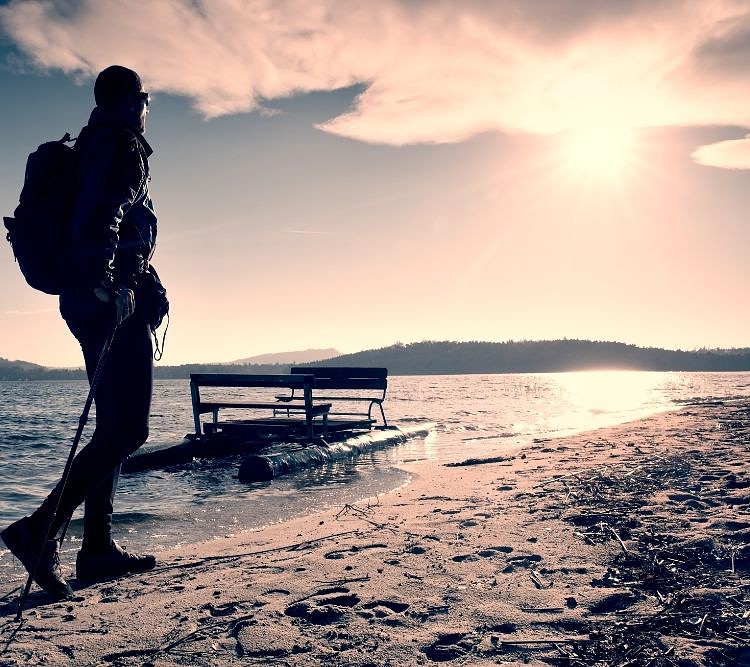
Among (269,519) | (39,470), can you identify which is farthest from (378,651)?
(39,470)

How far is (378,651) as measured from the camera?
2.30m

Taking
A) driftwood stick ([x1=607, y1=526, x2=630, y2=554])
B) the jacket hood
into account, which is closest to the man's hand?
the jacket hood

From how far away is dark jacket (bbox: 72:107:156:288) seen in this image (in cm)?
309

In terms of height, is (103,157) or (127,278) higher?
(103,157)

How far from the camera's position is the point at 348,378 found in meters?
14.6

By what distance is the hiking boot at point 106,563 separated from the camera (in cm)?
355

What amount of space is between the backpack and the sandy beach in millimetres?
1751

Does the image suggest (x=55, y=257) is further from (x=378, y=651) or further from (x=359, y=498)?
(x=359, y=498)

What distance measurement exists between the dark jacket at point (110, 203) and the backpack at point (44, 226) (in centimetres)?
9

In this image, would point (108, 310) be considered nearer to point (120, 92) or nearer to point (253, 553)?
point (120, 92)

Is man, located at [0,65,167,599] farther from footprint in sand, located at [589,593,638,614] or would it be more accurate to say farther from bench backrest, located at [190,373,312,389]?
bench backrest, located at [190,373,312,389]

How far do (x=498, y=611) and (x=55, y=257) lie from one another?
113 inches

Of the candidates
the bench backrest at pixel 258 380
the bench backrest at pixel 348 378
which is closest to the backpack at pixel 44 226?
the bench backrest at pixel 258 380

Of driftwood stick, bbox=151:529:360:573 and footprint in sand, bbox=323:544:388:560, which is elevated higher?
footprint in sand, bbox=323:544:388:560
